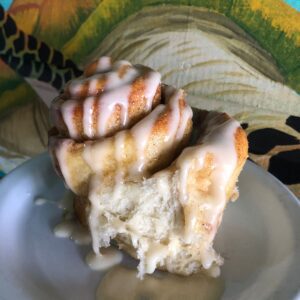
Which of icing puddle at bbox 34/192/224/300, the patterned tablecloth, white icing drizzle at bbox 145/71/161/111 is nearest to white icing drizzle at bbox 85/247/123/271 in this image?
icing puddle at bbox 34/192/224/300

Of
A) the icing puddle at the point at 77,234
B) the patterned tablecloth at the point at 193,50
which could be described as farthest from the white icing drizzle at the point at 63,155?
the patterned tablecloth at the point at 193,50

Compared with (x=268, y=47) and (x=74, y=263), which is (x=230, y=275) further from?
(x=268, y=47)

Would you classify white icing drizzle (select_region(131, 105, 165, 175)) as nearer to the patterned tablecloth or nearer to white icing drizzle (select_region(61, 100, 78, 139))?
white icing drizzle (select_region(61, 100, 78, 139))

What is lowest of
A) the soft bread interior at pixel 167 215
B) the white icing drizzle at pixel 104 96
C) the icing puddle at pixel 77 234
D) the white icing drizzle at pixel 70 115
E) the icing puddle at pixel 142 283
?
the icing puddle at pixel 77 234

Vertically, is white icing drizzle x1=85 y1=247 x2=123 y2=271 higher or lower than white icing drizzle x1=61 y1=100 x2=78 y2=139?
lower

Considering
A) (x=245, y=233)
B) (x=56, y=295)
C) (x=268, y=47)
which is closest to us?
(x=56, y=295)

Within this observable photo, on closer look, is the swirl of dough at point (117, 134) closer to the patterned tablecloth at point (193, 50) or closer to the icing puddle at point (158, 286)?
the icing puddle at point (158, 286)

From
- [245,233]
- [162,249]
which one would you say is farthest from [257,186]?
[162,249]
